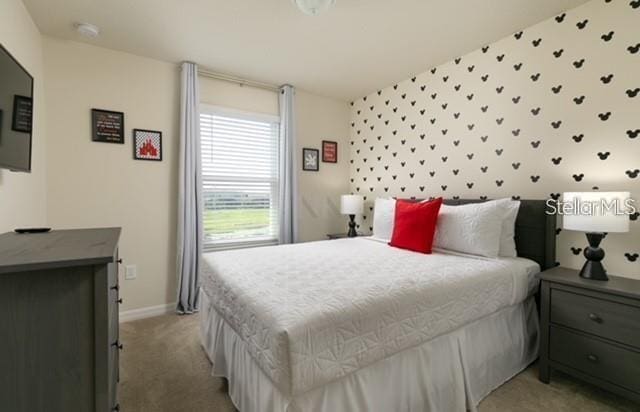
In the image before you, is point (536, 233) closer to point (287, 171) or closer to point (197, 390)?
point (287, 171)

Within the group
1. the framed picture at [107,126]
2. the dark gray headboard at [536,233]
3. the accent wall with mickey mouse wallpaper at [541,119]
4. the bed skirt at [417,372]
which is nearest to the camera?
the bed skirt at [417,372]

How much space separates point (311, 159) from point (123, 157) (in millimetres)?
2037

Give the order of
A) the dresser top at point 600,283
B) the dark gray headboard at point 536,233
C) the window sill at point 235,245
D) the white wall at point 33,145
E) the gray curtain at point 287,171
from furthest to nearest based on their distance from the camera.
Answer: the gray curtain at point 287,171, the window sill at point 235,245, the dark gray headboard at point 536,233, the white wall at point 33,145, the dresser top at point 600,283

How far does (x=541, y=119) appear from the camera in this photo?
224cm

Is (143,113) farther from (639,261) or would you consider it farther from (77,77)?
(639,261)

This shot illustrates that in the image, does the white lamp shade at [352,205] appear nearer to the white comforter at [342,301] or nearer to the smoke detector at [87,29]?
the white comforter at [342,301]

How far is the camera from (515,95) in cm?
238

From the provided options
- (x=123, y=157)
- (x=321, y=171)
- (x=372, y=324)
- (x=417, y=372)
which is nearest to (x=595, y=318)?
(x=417, y=372)

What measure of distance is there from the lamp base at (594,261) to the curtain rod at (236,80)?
3.22 m

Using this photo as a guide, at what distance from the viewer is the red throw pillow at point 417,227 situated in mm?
2371

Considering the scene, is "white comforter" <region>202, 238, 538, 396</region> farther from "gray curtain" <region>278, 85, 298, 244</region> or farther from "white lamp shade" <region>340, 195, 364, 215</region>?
"white lamp shade" <region>340, 195, 364, 215</region>

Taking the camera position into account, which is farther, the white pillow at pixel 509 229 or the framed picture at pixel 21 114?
the white pillow at pixel 509 229

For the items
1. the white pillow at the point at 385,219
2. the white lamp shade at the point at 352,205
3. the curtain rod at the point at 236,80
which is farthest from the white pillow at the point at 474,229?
the curtain rod at the point at 236,80

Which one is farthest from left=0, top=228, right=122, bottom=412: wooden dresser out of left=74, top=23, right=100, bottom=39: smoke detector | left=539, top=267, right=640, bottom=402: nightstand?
left=539, top=267, right=640, bottom=402: nightstand
